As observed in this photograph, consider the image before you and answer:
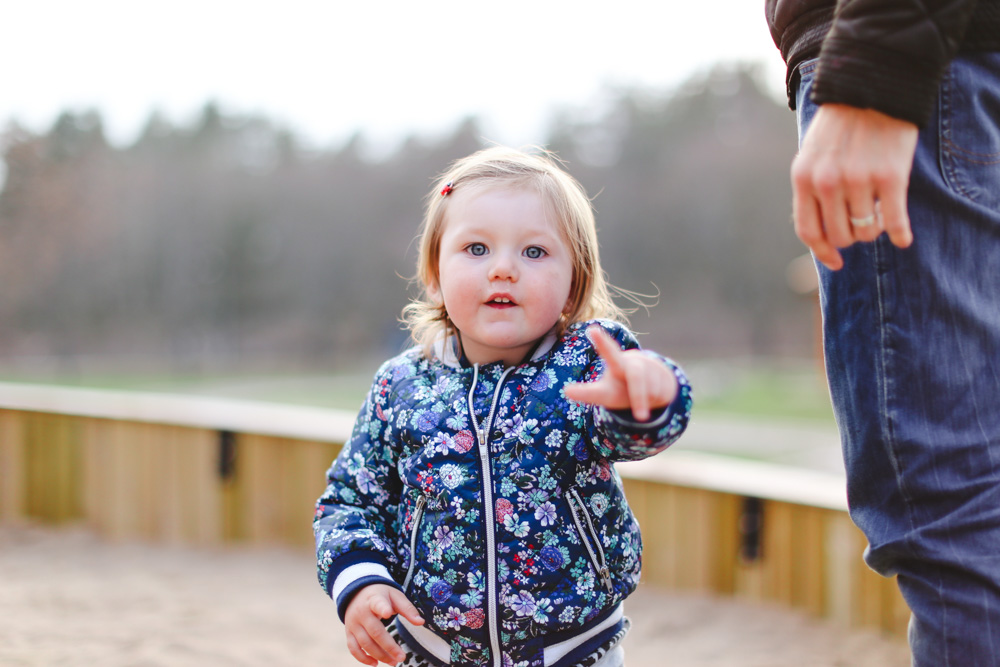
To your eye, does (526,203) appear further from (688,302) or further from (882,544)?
(688,302)

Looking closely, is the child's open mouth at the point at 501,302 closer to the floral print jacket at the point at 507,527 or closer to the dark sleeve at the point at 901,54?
the floral print jacket at the point at 507,527

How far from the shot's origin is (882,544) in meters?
0.99

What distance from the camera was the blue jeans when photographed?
0.92 m

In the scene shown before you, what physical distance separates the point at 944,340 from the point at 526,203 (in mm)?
693

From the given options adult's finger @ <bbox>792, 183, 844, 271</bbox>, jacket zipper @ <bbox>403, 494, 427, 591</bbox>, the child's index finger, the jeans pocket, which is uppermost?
the jeans pocket

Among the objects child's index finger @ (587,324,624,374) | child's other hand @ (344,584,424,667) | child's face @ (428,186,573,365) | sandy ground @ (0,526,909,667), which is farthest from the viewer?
sandy ground @ (0,526,909,667)

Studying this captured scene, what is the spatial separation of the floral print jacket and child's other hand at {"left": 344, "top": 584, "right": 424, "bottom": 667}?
24 mm

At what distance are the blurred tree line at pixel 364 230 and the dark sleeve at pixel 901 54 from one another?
22557 millimetres

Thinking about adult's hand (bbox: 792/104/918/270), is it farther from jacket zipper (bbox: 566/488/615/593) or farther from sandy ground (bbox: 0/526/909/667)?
sandy ground (bbox: 0/526/909/667)

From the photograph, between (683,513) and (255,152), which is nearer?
(683,513)

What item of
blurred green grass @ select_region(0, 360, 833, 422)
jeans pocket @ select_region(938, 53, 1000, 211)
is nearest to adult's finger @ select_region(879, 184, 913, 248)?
jeans pocket @ select_region(938, 53, 1000, 211)

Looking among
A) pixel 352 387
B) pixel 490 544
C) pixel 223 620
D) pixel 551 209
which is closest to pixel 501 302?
pixel 551 209

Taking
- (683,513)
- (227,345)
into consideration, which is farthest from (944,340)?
(227,345)

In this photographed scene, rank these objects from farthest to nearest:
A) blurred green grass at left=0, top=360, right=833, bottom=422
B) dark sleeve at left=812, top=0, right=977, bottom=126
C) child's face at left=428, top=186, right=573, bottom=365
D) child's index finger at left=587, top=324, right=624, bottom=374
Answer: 1. blurred green grass at left=0, top=360, right=833, bottom=422
2. child's face at left=428, top=186, right=573, bottom=365
3. child's index finger at left=587, top=324, right=624, bottom=374
4. dark sleeve at left=812, top=0, right=977, bottom=126
